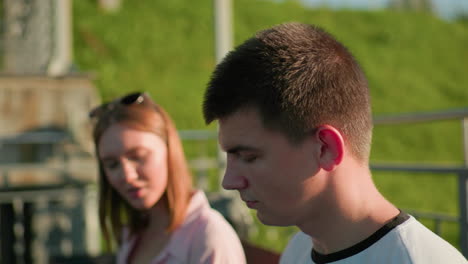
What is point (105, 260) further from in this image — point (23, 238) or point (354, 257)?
point (23, 238)

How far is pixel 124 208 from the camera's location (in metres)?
2.70

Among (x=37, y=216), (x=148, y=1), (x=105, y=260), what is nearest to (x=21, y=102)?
(x=37, y=216)

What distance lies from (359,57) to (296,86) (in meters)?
16.0

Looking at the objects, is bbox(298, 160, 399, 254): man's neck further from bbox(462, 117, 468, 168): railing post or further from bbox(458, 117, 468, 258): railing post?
bbox(462, 117, 468, 168): railing post

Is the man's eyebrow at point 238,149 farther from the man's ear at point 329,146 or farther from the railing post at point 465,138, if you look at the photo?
the railing post at point 465,138

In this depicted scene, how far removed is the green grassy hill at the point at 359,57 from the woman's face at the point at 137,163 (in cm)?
1280

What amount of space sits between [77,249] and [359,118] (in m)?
5.01

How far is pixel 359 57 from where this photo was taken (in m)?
16.8

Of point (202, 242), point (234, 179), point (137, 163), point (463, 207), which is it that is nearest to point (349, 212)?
point (234, 179)

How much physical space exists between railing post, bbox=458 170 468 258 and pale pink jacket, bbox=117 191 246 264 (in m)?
0.79

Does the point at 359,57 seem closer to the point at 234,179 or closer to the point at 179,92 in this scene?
the point at 179,92

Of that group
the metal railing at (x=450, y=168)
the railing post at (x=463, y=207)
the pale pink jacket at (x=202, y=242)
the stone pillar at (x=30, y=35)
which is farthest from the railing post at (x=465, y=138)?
the stone pillar at (x=30, y=35)

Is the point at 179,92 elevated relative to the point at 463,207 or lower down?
lower down

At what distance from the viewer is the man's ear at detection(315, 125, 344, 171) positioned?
3.89 feet
